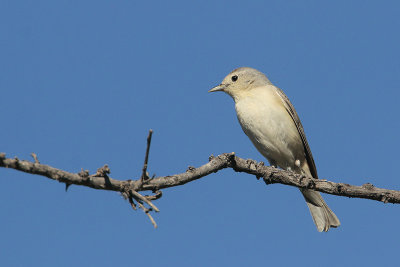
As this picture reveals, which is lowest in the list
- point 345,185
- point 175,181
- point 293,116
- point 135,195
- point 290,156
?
point 135,195

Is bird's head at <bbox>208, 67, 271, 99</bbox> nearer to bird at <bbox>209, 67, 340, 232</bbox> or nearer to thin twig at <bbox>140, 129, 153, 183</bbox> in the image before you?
bird at <bbox>209, 67, 340, 232</bbox>

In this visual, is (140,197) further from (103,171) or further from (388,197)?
(388,197)

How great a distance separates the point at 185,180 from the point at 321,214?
4.46 m

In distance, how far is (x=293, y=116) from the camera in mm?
8703

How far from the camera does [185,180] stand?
4785 mm

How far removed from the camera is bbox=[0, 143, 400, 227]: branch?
3.78 m

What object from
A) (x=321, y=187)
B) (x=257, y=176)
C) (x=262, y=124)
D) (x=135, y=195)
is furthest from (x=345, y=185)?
(x=135, y=195)

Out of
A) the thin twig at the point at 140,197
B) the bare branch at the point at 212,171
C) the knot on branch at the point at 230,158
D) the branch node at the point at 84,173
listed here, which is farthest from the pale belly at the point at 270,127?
the branch node at the point at 84,173

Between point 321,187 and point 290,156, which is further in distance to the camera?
point 290,156

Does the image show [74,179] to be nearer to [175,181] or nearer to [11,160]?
[11,160]

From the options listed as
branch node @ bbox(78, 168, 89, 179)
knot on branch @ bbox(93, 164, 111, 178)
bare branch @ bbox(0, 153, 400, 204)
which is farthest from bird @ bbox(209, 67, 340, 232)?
branch node @ bbox(78, 168, 89, 179)

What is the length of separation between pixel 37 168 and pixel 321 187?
371 cm

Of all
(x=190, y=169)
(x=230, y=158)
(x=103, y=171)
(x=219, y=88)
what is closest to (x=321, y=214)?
(x=219, y=88)

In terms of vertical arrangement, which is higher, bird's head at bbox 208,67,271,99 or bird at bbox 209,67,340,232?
bird's head at bbox 208,67,271,99
